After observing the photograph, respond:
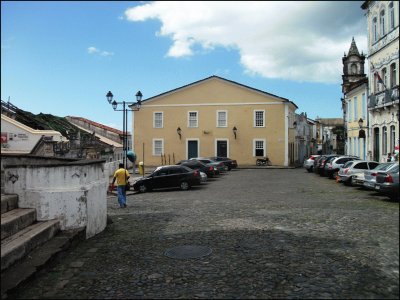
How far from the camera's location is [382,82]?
25969 millimetres

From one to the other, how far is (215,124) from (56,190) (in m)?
37.5

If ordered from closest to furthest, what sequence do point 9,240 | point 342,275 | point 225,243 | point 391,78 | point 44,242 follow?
1. point 342,275
2. point 9,240
3. point 44,242
4. point 225,243
5. point 391,78

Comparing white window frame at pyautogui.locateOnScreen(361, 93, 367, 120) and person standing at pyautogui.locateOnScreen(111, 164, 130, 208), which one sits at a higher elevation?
white window frame at pyautogui.locateOnScreen(361, 93, 367, 120)

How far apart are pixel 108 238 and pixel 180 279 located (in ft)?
10.9

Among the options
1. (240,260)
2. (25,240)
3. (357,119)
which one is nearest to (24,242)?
(25,240)

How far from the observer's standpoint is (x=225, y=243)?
8.00 meters

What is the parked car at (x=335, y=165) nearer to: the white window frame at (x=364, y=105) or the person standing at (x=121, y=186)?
the white window frame at (x=364, y=105)

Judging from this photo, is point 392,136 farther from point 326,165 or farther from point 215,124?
point 215,124

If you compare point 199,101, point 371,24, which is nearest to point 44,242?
point 371,24

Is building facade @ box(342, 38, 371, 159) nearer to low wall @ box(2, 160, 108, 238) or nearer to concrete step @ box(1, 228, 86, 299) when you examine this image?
low wall @ box(2, 160, 108, 238)

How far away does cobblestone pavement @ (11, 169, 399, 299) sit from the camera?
5.24 meters

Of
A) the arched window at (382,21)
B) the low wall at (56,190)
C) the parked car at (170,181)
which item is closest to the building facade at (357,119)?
the arched window at (382,21)

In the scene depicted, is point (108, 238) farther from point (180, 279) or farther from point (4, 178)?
point (180, 279)

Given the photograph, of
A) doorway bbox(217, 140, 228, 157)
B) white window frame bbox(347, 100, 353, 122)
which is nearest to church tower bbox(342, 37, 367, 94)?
white window frame bbox(347, 100, 353, 122)
